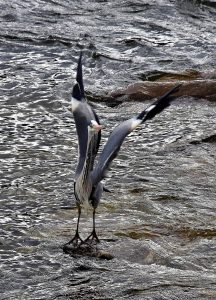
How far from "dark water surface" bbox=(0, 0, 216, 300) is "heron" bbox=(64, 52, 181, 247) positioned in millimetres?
424

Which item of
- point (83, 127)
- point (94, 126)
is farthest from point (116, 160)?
point (94, 126)

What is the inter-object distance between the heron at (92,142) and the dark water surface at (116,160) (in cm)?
42

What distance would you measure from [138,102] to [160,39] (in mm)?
2363

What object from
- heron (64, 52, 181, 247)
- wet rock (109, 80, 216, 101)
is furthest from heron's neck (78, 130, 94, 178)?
wet rock (109, 80, 216, 101)

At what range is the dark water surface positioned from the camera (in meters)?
5.39

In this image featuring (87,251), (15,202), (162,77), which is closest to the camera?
(87,251)

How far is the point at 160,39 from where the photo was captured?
1112 cm

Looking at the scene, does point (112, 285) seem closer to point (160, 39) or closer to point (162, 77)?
point (162, 77)

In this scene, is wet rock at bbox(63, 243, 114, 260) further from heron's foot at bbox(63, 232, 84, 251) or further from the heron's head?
the heron's head

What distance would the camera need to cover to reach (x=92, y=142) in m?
5.21

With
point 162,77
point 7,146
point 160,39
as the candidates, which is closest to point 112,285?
point 7,146

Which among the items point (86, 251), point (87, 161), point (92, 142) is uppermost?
point (92, 142)

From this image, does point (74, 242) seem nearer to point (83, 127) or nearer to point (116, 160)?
point (83, 127)

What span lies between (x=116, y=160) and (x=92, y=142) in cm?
232
